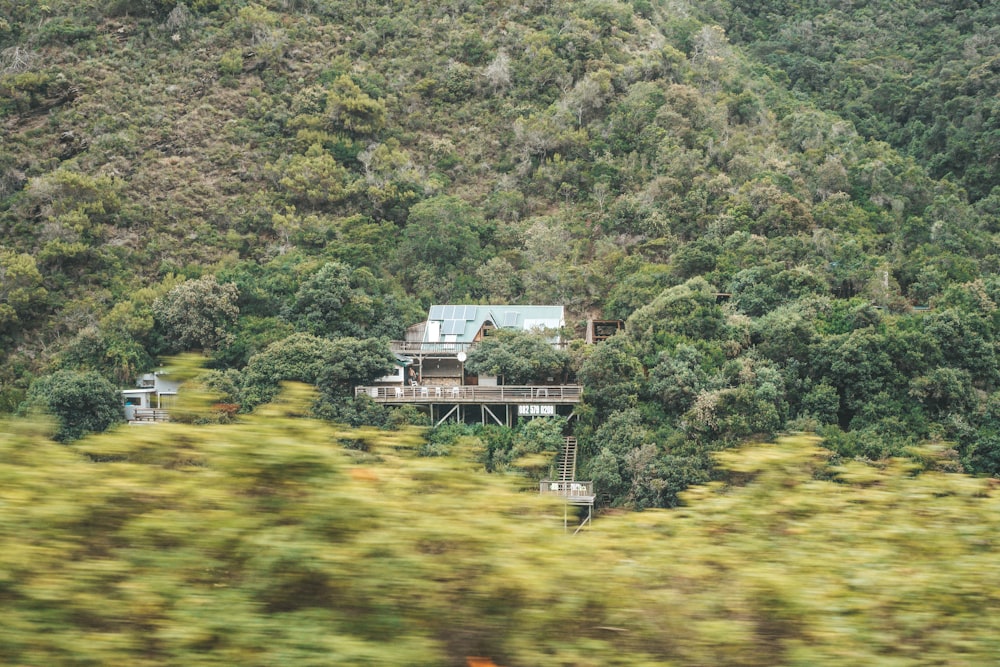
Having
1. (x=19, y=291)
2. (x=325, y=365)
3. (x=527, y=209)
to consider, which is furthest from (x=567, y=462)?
(x=19, y=291)

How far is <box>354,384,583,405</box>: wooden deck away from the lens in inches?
842

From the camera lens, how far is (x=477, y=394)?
71.5 ft

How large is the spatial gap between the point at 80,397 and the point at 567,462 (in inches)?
458

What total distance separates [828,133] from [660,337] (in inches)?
640

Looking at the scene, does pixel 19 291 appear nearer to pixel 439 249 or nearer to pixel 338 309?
pixel 338 309

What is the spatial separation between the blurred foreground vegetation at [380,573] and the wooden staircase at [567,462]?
15156mm

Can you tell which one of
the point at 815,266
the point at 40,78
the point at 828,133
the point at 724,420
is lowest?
the point at 724,420

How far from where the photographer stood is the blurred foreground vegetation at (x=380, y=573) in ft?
8.17

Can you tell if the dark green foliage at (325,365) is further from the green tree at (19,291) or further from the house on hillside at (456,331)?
the green tree at (19,291)

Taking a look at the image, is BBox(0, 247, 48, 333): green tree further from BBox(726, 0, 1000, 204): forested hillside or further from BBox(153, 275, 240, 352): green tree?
BBox(726, 0, 1000, 204): forested hillside

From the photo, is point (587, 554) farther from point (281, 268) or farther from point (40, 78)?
point (40, 78)

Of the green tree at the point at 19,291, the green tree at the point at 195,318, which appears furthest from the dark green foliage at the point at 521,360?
the green tree at the point at 19,291

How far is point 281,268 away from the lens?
1051 inches

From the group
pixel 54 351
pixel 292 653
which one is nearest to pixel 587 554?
pixel 292 653
